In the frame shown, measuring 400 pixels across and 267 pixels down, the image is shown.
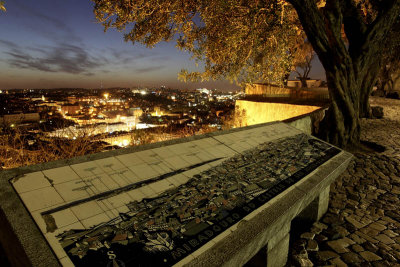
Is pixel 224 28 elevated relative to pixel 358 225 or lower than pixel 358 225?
elevated

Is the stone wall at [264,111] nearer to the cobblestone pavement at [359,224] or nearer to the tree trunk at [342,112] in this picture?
the tree trunk at [342,112]

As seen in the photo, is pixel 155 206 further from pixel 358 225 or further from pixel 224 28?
pixel 224 28

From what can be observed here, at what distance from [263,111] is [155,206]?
8633 mm

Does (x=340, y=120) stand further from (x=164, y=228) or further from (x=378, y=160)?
(x=164, y=228)

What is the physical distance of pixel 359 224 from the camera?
298cm

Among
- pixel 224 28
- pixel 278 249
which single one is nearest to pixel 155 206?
pixel 278 249

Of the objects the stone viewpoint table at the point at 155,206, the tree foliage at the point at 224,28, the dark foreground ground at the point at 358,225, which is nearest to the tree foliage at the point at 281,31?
the tree foliage at the point at 224,28

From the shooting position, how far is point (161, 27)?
6402mm

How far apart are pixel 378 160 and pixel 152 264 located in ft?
18.7

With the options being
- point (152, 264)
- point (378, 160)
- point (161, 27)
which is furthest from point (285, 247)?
point (161, 27)

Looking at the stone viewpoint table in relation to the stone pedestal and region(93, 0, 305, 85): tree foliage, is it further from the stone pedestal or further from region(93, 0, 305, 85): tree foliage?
region(93, 0, 305, 85): tree foliage

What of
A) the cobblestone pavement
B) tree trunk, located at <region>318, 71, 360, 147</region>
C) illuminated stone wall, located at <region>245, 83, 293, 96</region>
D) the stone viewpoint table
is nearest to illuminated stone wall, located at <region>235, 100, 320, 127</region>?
illuminated stone wall, located at <region>245, 83, 293, 96</region>

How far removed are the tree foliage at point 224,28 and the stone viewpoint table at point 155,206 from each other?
4.39 meters

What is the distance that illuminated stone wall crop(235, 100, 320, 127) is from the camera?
28.5ft
